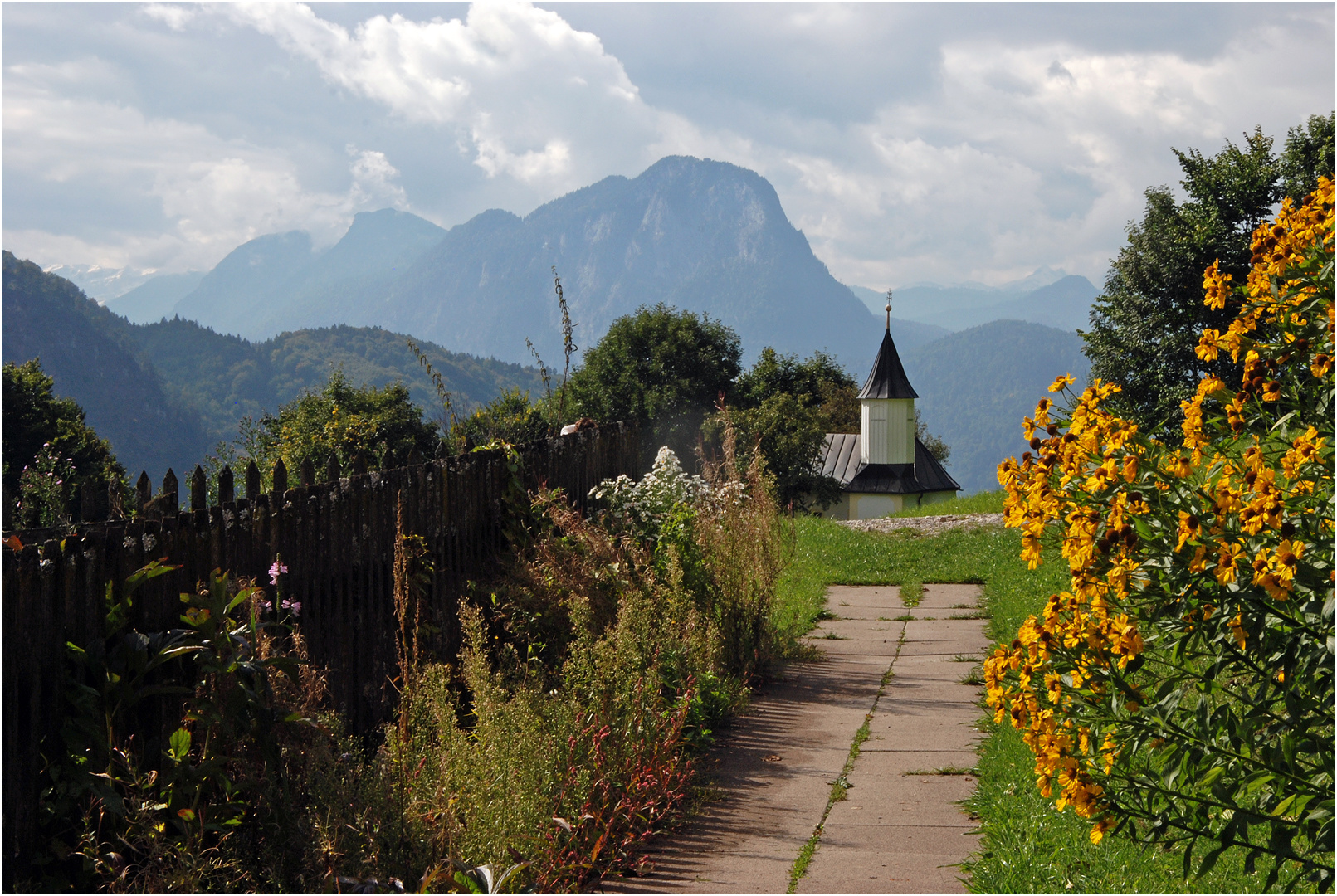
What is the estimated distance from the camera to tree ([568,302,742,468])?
4894 cm

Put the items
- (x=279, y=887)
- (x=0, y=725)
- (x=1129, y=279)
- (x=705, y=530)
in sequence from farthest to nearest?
(x=1129, y=279) < (x=705, y=530) < (x=279, y=887) < (x=0, y=725)

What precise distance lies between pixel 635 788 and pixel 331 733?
3.60 feet

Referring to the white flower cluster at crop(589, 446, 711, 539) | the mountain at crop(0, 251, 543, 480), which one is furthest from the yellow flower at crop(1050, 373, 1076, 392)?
the mountain at crop(0, 251, 543, 480)

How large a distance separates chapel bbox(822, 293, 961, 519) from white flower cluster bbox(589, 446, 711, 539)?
136 ft

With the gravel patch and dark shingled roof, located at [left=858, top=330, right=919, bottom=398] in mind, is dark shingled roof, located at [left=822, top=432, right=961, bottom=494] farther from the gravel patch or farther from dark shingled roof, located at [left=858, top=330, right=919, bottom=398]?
the gravel patch

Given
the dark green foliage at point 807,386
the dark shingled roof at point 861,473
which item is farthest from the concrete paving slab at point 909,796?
the dark green foliage at point 807,386

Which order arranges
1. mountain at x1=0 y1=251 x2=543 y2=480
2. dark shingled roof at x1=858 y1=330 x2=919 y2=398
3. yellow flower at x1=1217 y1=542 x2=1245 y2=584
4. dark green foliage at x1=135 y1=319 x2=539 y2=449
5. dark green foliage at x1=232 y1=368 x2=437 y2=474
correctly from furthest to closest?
dark green foliage at x1=135 y1=319 x2=539 y2=449, mountain at x1=0 y1=251 x2=543 y2=480, dark shingled roof at x1=858 y1=330 x2=919 y2=398, dark green foliage at x1=232 y1=368 x2=437 y2=474, yellow flower at x1=1217 y1=542 x2=1245 y2=584

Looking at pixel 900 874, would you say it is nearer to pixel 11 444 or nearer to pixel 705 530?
pixel 705 530

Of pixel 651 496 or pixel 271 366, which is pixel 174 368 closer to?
pixel 271 366

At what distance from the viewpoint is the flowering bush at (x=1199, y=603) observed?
1858mm

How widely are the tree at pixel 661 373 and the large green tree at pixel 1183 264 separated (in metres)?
25.2

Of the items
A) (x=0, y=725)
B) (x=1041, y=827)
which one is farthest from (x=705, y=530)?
(x=0, y=725)

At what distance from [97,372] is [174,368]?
20.0 m

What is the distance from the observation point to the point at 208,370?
128 meters
